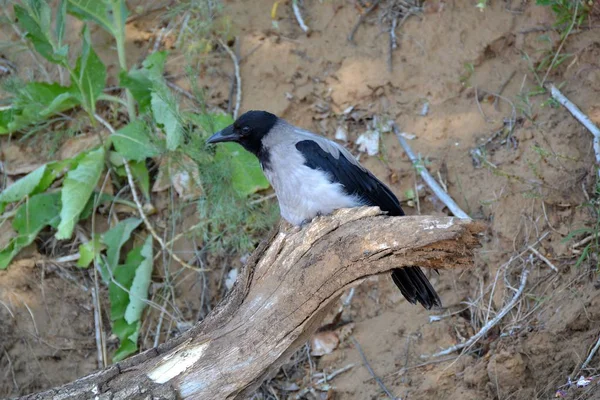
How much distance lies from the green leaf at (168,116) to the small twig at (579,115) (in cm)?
289

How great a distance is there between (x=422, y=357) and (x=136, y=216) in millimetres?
2781

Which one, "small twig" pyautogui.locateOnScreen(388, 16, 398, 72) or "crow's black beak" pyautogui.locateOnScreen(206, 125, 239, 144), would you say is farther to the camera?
"small twig" pyautogui.locateOnScreen(388, 16, 398, 72)

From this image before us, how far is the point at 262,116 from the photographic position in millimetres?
5328

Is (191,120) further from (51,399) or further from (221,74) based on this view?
(51,399)

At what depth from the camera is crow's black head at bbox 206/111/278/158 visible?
5316mm

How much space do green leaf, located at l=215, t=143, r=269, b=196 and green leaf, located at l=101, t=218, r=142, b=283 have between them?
981 millimetres

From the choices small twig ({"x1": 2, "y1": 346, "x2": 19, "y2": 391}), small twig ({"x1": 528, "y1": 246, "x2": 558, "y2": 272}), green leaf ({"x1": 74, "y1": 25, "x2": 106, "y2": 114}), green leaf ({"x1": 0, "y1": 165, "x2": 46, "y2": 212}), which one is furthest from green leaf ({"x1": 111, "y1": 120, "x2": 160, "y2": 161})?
small twig ({"x1": 528, "y1": 246, "x2": 558, "y2": 272})

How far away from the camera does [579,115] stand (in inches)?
220

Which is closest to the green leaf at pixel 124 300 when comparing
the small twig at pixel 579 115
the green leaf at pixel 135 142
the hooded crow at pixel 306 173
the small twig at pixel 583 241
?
the green leaf at pixel 135 142

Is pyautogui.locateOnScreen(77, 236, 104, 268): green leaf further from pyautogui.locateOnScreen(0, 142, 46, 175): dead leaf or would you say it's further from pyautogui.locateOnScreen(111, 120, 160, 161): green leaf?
pyautogui.locateOnScreen(0, 142, 46, 175): dead leaf

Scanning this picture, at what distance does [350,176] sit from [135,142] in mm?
2170

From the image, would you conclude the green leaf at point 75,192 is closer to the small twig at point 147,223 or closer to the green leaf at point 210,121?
the small twig at point 147,223

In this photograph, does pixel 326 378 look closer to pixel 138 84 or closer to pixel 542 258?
pixel 542 258

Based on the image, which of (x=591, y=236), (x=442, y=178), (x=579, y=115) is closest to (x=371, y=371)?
(x=442, y=178)
